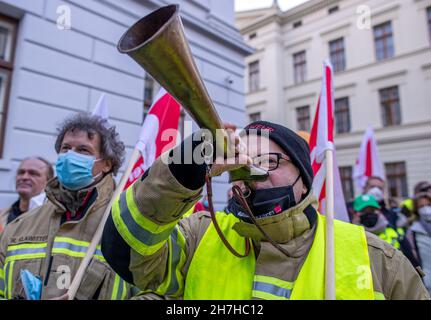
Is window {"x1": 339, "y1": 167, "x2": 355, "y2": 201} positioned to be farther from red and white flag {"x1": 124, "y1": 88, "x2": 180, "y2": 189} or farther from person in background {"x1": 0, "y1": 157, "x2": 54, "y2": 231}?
person in background {"x1": 0, "y1": 157, "x2": 54, "y2": 231}

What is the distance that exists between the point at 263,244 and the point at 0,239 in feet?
4.85

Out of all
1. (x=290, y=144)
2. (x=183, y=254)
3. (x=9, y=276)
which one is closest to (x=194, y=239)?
(x=183, y=254)

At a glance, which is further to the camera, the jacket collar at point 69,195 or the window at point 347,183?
the window at point 347,183

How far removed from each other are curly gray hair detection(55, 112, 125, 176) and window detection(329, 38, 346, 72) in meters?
18.7

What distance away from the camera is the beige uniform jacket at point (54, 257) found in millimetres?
1711

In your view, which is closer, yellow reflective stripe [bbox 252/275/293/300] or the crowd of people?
the crowd of people

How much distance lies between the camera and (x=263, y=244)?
55.1 inches

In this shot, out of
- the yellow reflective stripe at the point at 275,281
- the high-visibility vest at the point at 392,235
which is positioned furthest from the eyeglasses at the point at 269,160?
the high-visibility vest at the point at 392,235

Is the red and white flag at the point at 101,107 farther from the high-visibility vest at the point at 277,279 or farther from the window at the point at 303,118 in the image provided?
the window at the point at 303,118

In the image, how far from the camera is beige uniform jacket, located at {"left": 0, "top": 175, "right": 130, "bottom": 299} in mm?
1711

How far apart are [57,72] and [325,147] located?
3908 mm

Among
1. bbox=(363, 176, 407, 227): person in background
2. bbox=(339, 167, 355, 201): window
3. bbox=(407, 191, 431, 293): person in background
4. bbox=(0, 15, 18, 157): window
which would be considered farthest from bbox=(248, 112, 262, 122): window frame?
bbox=(407, 191, 431, 293): person in background

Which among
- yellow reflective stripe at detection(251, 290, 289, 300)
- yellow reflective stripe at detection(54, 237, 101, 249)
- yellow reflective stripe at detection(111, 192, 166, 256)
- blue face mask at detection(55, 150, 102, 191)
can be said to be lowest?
yellow reflective stripe at detection(251, 290, 289, 300)

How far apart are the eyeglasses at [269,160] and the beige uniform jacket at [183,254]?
0.68 feet
